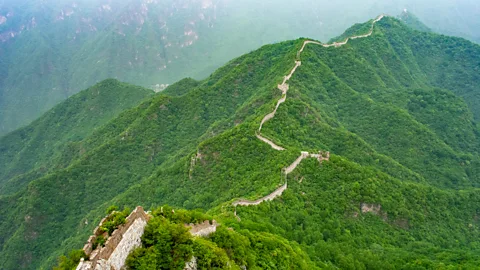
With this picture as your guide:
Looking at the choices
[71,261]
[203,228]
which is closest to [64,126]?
[203,228]

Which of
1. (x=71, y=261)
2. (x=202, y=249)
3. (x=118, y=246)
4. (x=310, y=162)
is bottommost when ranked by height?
(x=310, y=162)

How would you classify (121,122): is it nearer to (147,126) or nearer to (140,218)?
(147,126)

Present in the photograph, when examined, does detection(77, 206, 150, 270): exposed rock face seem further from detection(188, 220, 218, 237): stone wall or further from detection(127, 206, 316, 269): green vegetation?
detection(188, 220, 218, 237): stone wall

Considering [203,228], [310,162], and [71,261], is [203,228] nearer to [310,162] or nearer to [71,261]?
[71,261]

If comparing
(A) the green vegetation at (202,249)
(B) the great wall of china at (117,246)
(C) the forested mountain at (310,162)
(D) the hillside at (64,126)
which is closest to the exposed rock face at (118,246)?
(B) the great wall of china at (117,246)

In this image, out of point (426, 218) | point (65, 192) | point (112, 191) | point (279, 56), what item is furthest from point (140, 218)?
point (279, 56)

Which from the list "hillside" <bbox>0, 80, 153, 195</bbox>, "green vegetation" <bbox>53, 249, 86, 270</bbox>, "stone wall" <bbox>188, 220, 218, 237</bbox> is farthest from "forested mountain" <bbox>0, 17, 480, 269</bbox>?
"hillside" <bbox>0, 80, 153, 195</bbox>

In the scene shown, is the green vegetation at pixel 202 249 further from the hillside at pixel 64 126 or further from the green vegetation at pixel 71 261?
the hillside at pixel 64 126
